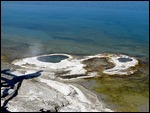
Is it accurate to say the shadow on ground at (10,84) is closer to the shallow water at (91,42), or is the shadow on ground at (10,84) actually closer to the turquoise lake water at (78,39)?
the shallow water at (91,42)

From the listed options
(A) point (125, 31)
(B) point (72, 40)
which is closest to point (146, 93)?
(B) point (72, 40)

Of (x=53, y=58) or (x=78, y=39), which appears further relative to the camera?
(x=78, y=39)

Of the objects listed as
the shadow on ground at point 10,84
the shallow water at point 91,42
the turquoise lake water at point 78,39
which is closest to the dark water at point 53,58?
the shallow water at point 91,42

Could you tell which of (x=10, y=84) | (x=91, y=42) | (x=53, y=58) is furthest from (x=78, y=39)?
(x=10, y=84)

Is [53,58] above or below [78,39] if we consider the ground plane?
above

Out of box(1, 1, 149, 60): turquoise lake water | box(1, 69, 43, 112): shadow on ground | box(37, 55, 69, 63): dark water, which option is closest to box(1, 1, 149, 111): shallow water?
box(1, 1, 149, 60): turquoise lake water

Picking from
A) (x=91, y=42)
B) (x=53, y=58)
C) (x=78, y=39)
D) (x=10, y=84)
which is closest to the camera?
(x=10, y=84)

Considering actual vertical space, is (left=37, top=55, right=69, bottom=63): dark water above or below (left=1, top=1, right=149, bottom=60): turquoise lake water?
above

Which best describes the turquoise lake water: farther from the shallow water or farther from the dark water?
the dark water

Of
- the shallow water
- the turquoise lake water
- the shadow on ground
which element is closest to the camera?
the shadow on ground

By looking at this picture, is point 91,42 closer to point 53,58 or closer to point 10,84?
point 53,58

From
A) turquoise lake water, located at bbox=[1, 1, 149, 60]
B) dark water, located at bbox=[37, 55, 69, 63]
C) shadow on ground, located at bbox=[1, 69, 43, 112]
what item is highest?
shadow on ground, located at bbox=[1, 69, 43, 112]
